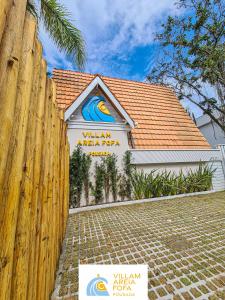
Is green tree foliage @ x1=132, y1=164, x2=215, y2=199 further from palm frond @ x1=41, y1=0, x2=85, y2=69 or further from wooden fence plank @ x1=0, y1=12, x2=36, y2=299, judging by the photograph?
wooden fence plank @ x1=0, y1=12, x2=36, y2=299

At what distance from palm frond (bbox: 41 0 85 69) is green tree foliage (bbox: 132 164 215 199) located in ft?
18.6

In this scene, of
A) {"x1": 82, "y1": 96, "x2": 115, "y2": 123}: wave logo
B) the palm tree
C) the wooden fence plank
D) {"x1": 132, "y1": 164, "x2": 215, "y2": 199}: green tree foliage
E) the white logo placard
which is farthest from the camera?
{"x1": 82, "y1": 96, "x2": 115, "y2": 123}: wave logo

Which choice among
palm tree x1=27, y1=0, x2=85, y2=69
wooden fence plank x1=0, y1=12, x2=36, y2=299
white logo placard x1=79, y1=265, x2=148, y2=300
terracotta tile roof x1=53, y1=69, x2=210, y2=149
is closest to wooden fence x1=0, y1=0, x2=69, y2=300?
wooden fence plank x1=0, y1=12, x2=36, y2=299

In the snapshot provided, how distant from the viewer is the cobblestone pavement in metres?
1.81

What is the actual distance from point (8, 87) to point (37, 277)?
4.08 ft

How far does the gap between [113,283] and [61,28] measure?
7.45 meters

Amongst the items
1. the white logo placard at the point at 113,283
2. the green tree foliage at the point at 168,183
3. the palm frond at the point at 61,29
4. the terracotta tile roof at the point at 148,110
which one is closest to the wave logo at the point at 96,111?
the terracotta tile roof at the point at 148,110

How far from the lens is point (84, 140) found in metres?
7.08

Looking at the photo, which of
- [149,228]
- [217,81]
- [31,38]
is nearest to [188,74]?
[217,81]

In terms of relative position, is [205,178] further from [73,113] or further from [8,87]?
[8,87]

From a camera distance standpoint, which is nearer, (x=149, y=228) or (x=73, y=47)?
(x=149, y=228)

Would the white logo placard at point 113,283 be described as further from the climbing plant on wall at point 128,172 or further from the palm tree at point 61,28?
the palm tree at point 61,28

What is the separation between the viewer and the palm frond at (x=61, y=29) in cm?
577

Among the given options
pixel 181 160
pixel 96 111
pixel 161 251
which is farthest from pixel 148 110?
pixel 161 251
